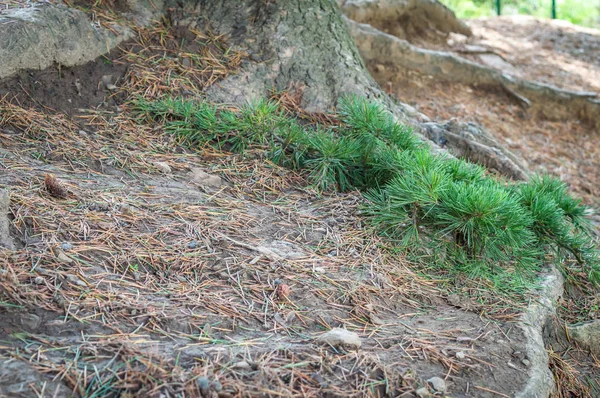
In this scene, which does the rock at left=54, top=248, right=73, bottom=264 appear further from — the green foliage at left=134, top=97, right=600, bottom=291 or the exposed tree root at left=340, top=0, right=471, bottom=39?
the exposed tree root at left=340, top=0, right=471, bottom=39

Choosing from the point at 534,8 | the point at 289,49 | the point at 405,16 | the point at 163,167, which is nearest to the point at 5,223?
the point at 163,167

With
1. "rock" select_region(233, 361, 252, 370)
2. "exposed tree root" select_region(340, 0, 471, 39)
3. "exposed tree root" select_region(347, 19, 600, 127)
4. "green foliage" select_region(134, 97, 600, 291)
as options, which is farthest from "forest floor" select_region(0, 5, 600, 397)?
"exposed tree root" select_region(340, 0, 471, 39)

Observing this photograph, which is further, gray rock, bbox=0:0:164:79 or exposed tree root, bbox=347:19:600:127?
exposed tree root, bbox=347:19:600:127

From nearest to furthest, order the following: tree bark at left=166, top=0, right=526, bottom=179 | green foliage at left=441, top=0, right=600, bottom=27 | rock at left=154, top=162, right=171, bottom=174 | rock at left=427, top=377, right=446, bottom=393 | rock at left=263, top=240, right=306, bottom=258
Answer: rock at left=427, top=377, right=446, bottom=393 < rock at left=263, top=240, right=306, bottom=258 < rock at left=154, top=162, right=171, bottom=174 < tree bark at left=166, top=0, right=526, bottom=179 < green foliage at left=441, top=0, right=600, bottom=27

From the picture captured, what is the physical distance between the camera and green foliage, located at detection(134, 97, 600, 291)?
261 centimetres

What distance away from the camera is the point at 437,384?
186cm

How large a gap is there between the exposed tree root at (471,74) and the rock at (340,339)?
3681mm

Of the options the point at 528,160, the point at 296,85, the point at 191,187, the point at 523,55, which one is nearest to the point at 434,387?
the point at 191,187

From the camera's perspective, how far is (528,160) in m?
4.87

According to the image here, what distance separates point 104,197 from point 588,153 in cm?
442

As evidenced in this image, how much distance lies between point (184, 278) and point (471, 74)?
4248 mm

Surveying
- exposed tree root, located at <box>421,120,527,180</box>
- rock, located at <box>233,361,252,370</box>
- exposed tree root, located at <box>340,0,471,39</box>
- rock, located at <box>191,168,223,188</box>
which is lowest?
exposed tree root, located at <box>421,120,527,180</box>

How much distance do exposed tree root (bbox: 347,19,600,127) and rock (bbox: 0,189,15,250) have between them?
3690mm

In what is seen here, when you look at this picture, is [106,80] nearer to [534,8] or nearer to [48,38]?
[48,38]
